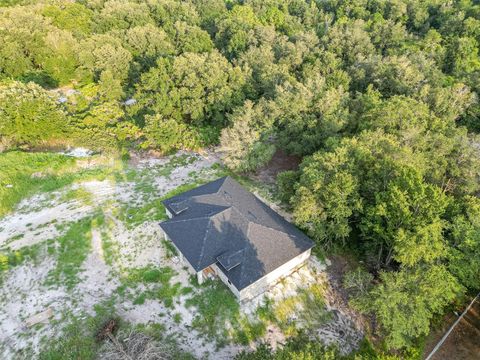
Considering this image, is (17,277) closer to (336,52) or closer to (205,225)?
(205,225)

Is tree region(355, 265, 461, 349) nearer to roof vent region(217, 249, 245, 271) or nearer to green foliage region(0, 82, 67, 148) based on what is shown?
roof vent region(217, 249, 245, 271)

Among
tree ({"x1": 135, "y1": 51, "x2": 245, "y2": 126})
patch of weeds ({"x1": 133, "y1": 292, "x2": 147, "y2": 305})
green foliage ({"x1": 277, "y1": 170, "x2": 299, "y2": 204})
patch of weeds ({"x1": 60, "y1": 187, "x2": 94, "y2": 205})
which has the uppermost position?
tree ({"x1": 135, "y1": 51, "x2": 245, "y2": 126})

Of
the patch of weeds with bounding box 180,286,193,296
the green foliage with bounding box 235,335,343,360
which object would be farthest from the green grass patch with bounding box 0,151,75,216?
the green foliage with bounding box 235,335,343,360

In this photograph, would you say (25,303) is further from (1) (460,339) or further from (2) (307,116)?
(1) (460,339)

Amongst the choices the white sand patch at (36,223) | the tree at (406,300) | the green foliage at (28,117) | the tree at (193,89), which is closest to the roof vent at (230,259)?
the tree at (406,300)

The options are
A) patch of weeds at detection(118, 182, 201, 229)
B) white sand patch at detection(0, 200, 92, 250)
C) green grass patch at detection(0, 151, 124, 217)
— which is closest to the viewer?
white sand patch at detection(0, 200, 92, 250)

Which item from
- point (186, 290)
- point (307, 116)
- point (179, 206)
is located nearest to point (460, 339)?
point (186, 290)

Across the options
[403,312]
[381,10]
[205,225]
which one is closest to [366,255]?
[403,312]
